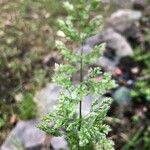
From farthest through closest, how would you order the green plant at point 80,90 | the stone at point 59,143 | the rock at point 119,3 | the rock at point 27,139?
the rock at point 119,3 → the rock at point 27,139 → the stone at point 59,143 → the green plant at point 80,90

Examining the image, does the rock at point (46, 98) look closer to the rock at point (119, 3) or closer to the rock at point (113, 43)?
the rock at point (113, 43)

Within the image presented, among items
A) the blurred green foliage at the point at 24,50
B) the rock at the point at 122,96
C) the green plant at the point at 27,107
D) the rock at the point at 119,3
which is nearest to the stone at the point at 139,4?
the rock at the point at 119,3

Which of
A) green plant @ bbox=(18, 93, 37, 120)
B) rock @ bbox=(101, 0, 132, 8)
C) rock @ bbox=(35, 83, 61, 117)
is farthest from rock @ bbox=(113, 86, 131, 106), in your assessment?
rock @ bbox=(101, 0, 132, 8)

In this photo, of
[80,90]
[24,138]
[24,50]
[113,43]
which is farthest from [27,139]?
[80,90]

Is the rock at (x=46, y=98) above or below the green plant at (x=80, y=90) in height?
below

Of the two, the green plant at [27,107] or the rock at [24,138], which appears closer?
the rock at [24,138]
